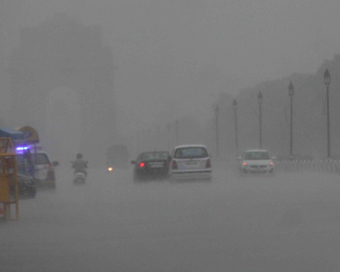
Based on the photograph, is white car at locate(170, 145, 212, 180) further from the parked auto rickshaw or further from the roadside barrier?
the parked auto rickshaw

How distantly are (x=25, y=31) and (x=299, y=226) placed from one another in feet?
289

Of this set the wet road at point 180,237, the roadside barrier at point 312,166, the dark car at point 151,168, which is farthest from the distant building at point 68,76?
the wet road at point 180,237

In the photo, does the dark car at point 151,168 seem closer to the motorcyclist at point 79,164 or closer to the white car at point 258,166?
the motorcyclist at point 79,164

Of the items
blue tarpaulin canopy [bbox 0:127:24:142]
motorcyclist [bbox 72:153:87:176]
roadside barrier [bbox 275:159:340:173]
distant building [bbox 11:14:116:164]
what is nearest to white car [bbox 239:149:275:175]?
roadside barrier [bbox 275:159:340:173]

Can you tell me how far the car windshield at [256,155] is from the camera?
32312mm

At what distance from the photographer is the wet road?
7.42 metres

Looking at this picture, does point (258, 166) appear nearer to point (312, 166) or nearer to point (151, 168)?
point (151, 168)

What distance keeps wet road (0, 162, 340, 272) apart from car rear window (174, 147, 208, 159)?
9.56 meters

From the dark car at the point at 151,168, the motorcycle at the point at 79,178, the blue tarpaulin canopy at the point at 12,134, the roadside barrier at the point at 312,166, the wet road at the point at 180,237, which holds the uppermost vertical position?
the blue tarpaulin canopy at the point at 12,134

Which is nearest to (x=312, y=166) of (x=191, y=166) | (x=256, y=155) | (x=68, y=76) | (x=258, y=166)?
(x=256, y=155)

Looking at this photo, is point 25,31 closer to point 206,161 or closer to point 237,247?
point 206,161

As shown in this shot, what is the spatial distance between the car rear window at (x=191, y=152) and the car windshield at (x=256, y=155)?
708cm

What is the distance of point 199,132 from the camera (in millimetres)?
112062

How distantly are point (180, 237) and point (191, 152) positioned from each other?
16156 mm
